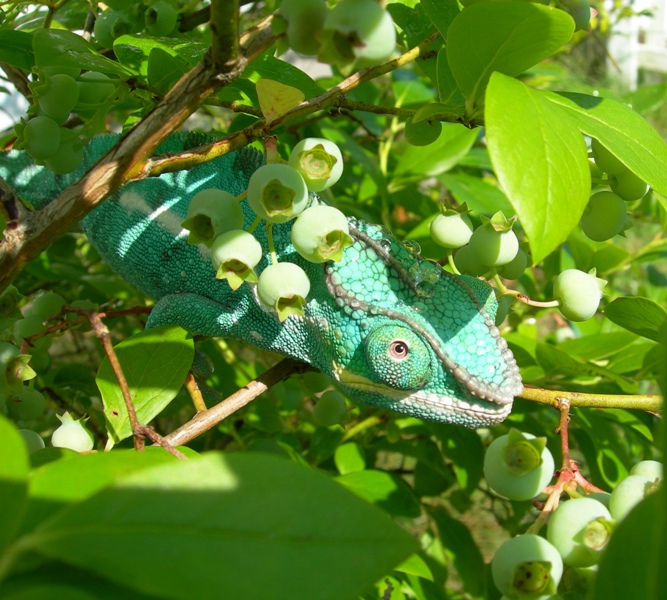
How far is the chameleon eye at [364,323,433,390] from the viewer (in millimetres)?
837

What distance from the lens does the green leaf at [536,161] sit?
1.72 ft

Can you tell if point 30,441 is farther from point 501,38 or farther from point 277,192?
point 501,38

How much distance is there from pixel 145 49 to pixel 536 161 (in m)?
0.53

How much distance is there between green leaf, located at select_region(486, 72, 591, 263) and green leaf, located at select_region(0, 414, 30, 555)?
0.36m

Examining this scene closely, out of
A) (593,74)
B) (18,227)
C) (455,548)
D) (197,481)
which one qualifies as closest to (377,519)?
(197,481)

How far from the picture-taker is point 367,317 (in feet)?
2.94

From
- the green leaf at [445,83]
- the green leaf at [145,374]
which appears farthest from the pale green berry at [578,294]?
the green leaf at [145,374]

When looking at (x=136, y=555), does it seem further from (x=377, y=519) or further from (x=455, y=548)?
(x=455, y=548)

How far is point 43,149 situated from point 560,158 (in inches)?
22.6

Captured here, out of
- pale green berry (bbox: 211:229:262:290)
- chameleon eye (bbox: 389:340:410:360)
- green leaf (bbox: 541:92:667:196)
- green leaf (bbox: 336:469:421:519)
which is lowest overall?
green leaf (bbox: 336:469:421:519)

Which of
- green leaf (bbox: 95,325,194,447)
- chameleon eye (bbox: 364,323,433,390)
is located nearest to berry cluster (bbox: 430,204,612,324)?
chameleon eye (bbox: 364,323,433,390)

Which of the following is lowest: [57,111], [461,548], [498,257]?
[461,548]

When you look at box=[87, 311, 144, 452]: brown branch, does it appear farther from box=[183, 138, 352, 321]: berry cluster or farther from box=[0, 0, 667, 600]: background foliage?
box=[183, 138, 352, 321]: berry cluster

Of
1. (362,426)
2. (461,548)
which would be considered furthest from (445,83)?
(461,548)
